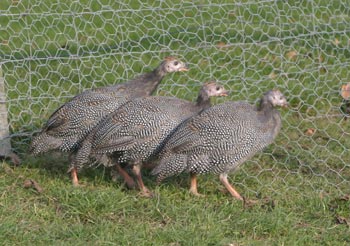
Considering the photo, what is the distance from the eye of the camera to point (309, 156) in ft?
17.4

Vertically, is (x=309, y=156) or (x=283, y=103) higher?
(x=283, y=103)

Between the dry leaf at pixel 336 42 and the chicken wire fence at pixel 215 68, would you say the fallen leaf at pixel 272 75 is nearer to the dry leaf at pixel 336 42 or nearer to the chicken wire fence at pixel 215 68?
the chicken wire fence at pixel 215 68

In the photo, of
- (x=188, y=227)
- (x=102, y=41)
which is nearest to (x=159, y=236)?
(x=188, y=227)

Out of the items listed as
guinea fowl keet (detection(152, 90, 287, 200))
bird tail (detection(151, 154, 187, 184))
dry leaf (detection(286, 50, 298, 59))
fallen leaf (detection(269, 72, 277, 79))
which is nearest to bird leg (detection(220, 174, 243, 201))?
guinea fowl keet (detection(152, 90, 287, 200))

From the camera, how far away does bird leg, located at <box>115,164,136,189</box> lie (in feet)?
16.0

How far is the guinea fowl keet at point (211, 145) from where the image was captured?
183 inches

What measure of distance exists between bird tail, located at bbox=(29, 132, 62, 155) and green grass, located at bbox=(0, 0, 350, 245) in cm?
14

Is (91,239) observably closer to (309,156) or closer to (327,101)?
(309,156)

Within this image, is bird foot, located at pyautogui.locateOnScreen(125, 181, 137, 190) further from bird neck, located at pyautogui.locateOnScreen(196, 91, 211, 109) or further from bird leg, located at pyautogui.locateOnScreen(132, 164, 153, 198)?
bird neck, located at pyautogui.locateOnScreen(196, 91, 211, 109)

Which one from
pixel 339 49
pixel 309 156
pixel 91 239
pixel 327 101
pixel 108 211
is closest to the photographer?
pixel 91 239

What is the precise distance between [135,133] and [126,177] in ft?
1.05

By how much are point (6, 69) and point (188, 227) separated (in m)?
2.33

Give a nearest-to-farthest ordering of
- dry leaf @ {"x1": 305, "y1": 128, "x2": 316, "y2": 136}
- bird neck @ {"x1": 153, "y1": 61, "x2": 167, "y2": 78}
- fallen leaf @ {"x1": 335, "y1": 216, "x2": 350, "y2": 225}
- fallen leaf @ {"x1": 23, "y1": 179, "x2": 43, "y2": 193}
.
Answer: fallen leaf @ {"x1": 335, "y1": 216, "x2": 350, "y2": 225} → fallen leaf @ {"x1": 23, "y1": 179, "x2": 43, "y2": 193} → bird neck @ {"x1": 153, "y1": 61, "x2": 167, "y2": 78} → dry leaf @ {"x1": 305, "y1": 128, "x2": 316, "y2": 136}

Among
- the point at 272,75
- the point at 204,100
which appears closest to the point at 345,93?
the point at 272,75
